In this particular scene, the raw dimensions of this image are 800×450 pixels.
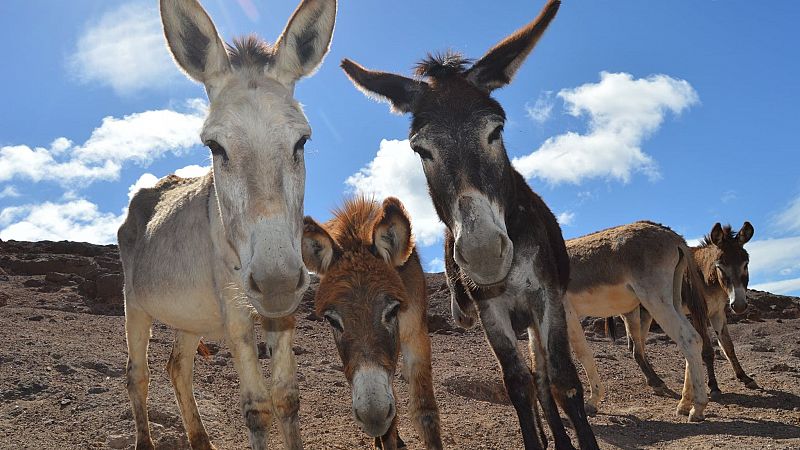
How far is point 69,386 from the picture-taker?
635 centimetres

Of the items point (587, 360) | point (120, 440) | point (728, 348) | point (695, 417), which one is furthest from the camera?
point (728, 348)

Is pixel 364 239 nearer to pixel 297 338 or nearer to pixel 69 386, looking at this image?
pixel 69 386

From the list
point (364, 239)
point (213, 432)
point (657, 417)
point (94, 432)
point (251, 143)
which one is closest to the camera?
point (251, 143)

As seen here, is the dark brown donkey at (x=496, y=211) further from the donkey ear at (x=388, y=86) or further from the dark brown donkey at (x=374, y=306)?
the dark brown donkey at (x=374, y=306)

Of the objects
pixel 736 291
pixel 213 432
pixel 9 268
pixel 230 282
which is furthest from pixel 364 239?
pixel 9 268

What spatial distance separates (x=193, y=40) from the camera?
135 inches

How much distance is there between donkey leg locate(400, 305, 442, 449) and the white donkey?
1.05 metres

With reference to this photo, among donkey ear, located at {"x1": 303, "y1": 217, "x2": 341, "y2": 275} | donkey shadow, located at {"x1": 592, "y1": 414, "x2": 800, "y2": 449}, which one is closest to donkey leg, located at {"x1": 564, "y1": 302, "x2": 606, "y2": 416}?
donkey shadow, located at {"x1": 592, "y1": 414, "x2": 800, "y2": 449}

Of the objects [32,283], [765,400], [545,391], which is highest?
[32,283]

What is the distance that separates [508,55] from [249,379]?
9.79ft

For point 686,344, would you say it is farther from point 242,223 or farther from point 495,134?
point 242,223

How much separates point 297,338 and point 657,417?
718cm

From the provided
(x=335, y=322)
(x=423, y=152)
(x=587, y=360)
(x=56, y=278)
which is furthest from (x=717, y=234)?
(x=56, y=278)

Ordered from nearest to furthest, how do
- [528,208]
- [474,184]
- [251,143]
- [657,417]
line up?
[251,143]
[474,184]
[528,208]
[657,417]
